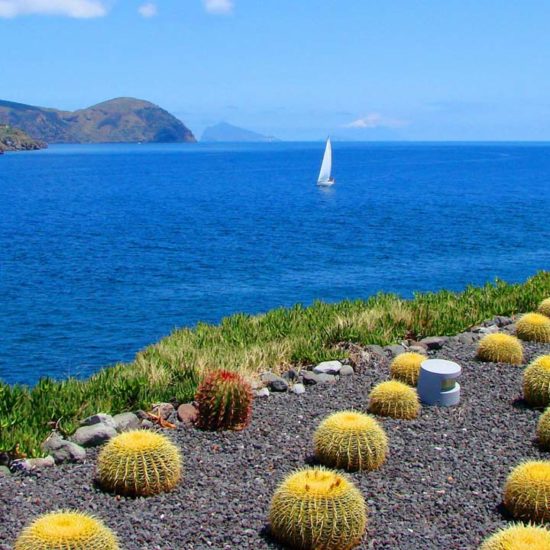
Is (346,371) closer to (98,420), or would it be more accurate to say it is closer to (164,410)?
(164,410)

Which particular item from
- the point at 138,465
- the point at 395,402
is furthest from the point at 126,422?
the point at 395,402

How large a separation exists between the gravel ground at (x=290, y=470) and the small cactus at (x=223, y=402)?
16 centimetres

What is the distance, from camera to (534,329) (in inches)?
570

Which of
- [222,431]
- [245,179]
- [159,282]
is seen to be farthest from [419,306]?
[245,179]

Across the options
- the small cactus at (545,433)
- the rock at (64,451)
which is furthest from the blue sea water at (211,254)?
the small cactus at (545,433)

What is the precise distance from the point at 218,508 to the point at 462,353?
716cm

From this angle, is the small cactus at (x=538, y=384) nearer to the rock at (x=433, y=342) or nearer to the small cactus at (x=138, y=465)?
the rock at (x=433, y=342)

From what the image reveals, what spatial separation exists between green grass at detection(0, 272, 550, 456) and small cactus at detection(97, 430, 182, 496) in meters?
1.29

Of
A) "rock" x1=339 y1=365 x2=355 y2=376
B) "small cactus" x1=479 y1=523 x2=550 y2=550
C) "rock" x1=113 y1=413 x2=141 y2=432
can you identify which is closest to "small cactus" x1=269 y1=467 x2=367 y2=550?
"small cactus" x1=479 y1=523 x2=550 y2=550

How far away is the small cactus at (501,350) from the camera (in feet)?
42.8

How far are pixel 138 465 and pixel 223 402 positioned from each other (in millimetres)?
1966

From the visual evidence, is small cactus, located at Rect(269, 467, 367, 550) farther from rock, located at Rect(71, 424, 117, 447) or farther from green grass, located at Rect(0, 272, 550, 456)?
green grass, located at Rect(0, 272, 550, 456)

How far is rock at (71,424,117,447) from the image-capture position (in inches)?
363

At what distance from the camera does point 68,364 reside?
2400 centimetres
